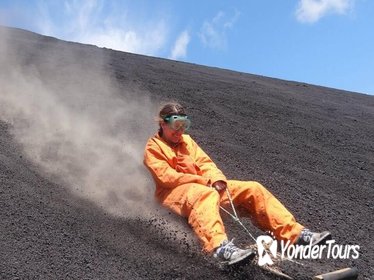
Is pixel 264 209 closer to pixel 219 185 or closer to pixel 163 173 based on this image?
pixel 219 185

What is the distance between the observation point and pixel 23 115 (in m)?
7.52

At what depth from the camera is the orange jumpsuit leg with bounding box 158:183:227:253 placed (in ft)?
12.3

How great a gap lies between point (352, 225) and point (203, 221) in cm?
213

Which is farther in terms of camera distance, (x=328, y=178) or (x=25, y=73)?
(x=25, y=73)

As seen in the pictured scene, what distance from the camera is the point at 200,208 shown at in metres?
3.95

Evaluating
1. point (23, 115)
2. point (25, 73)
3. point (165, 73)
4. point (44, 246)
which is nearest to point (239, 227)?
point (44, 246)

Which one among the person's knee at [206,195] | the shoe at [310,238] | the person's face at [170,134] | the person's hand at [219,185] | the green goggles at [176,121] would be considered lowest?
the shoe at [310,238]

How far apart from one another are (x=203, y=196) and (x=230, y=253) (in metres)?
0.62

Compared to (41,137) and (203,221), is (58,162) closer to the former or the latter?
(41,137)

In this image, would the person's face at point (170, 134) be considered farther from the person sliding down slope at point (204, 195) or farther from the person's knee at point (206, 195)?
the person's knee at point (206, 195)

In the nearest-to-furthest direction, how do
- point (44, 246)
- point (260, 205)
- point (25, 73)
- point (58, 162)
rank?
point (44, 246), point (260, 205), point (58, 162), point (25, 73)

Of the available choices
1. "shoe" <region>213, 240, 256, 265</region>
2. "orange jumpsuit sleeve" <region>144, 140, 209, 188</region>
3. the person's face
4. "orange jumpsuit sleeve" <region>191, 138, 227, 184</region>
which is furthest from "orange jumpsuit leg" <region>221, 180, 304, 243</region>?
the person's face

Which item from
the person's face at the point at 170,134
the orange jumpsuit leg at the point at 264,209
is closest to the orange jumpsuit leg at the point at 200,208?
the orange jumpsuit leg at the point at 264,209

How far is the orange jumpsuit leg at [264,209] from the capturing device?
13.3 feet
